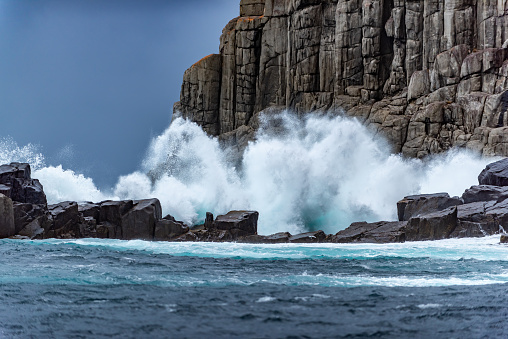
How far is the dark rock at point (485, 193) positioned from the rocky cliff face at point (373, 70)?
30.8 feet

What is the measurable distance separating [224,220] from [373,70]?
2297cm

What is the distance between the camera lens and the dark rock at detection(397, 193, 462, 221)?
29.7m

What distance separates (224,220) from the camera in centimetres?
3259

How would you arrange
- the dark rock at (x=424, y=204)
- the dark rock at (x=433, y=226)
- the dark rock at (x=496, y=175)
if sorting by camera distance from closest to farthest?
the dark rock at (x=433, y=226), the dark rock at (x=424, y=204), the dark rock at (x=496, y=175)

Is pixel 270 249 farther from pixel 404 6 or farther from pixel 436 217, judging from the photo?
pixel 404 6

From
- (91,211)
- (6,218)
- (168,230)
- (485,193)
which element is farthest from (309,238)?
(6,218)

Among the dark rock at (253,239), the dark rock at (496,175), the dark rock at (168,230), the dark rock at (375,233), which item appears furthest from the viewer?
the dark rock at (168,230)

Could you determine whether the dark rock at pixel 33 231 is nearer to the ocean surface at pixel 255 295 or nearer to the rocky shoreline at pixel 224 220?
the rocky shoreline at pixel 224 220

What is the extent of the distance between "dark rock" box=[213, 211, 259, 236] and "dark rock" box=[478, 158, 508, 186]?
11577 mm

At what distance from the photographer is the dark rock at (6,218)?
3014 cm

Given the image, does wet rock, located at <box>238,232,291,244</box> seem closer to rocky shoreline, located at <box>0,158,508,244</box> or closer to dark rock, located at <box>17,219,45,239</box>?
rocky shoreline, located at <box>0,158,508,244</box>

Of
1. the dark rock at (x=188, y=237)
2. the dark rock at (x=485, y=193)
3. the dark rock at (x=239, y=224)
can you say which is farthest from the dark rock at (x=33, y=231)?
the dark rock at (x=485, y=193)

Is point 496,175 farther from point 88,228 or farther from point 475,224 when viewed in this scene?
point 88,228

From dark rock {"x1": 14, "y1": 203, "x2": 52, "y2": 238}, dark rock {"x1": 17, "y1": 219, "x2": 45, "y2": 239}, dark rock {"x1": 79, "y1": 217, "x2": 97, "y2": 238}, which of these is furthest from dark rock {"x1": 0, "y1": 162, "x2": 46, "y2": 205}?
dark rock {"x1": 79, "y1": 217, "x2": 97, "y2": 238}
